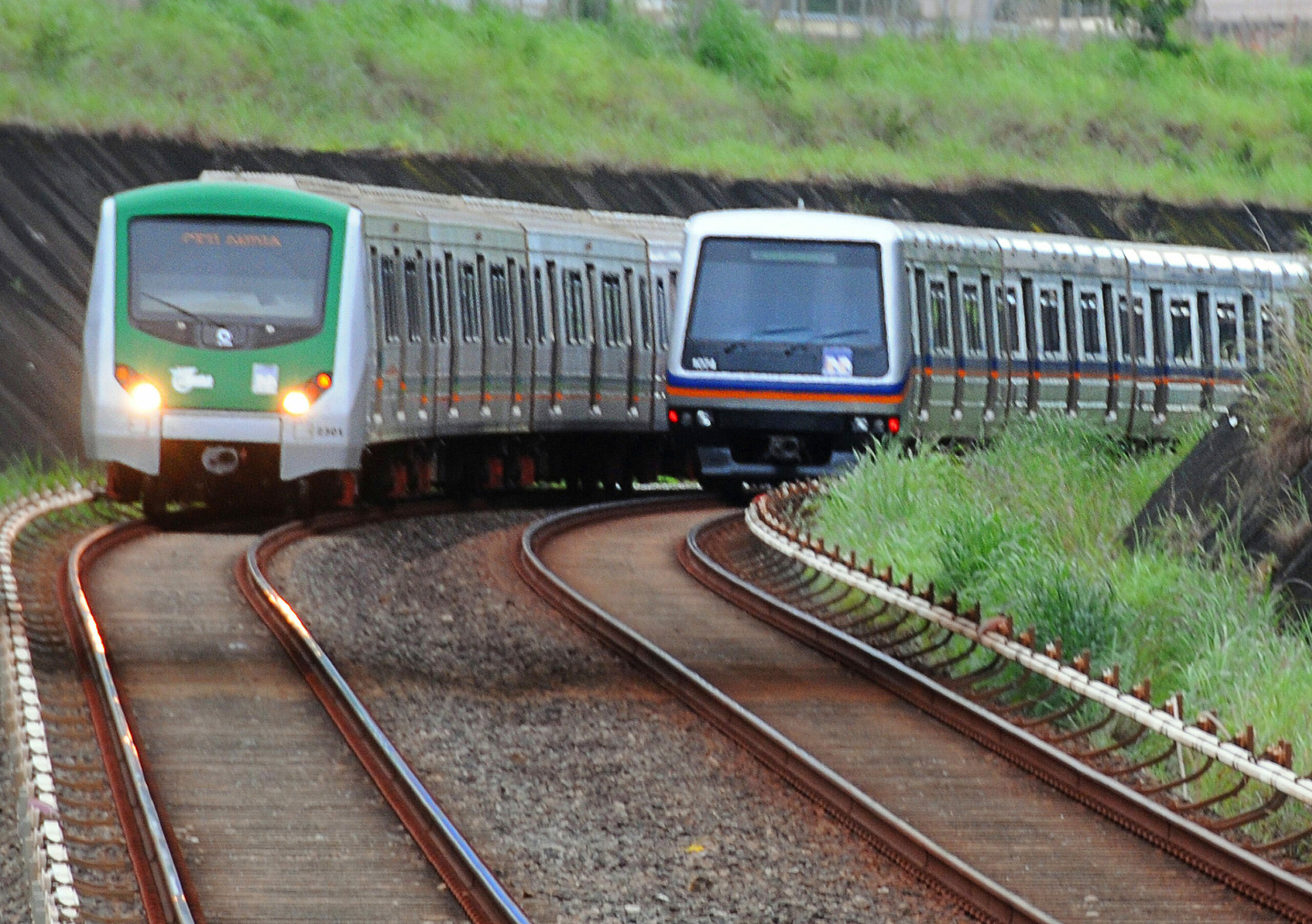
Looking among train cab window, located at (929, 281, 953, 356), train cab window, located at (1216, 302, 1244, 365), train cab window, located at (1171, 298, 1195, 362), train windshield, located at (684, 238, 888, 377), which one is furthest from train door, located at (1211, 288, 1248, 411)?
train windshield, located at (684, 238, 888, 377)

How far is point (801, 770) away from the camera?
33.9 feet

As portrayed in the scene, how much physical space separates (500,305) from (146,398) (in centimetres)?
654

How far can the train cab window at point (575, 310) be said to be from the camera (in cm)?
2605

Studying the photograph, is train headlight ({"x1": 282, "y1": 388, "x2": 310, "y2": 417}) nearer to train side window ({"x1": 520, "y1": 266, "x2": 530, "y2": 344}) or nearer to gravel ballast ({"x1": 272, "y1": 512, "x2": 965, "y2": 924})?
gravel ballast ({"x1": 272, "y1": 512, "x2": 965, "y2": 924})

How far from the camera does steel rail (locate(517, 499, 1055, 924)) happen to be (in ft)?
27.1

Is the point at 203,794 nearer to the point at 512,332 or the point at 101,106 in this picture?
the point at 512,332

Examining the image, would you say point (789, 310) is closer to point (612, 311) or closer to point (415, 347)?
point (415, 347)

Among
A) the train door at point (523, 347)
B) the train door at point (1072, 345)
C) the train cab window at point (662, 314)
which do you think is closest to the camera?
the train door at point (523, 347)

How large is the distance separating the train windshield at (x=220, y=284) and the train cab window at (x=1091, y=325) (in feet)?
36.9

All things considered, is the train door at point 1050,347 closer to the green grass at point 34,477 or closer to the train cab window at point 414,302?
the train cab window at point 414,302

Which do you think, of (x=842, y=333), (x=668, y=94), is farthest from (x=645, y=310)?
(x=668, y=94)

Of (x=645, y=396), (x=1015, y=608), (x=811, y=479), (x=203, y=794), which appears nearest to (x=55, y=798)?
(x=203, y=794)

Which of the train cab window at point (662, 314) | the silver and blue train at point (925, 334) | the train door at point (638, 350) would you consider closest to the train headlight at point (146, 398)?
the silver and blue train at point (925, 334)

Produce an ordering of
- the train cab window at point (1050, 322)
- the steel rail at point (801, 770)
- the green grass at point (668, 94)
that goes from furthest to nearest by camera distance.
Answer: the green grass at point (668, 94) → the train cab window at point (1050, 322) → the steel rail at point (801, 770)
